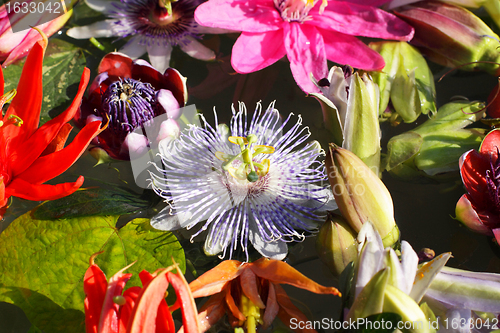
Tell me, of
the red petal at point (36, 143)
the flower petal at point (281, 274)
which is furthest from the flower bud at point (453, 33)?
the red petal at point (36, 143)

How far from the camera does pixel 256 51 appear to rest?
3.57ft

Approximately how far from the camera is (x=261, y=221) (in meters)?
0.93

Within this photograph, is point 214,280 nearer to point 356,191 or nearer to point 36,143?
point 356,191

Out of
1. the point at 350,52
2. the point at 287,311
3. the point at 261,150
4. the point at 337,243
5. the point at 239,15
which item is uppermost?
the point at 239,15

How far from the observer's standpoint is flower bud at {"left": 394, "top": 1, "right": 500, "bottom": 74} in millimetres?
1126

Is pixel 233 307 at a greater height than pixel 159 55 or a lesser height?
lesser

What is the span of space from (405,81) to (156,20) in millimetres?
711

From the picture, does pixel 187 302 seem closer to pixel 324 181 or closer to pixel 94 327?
pixel 94 327

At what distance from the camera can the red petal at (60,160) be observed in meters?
0.85

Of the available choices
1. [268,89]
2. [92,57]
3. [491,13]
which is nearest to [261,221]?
[268,89]

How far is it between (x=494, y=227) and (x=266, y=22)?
0.71 m

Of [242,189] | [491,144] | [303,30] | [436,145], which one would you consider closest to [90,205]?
[242,189]

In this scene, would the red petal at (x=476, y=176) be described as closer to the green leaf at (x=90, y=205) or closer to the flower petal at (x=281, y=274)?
the flower petal at (x=281, y=274)

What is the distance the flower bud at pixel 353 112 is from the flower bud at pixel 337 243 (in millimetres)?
174
